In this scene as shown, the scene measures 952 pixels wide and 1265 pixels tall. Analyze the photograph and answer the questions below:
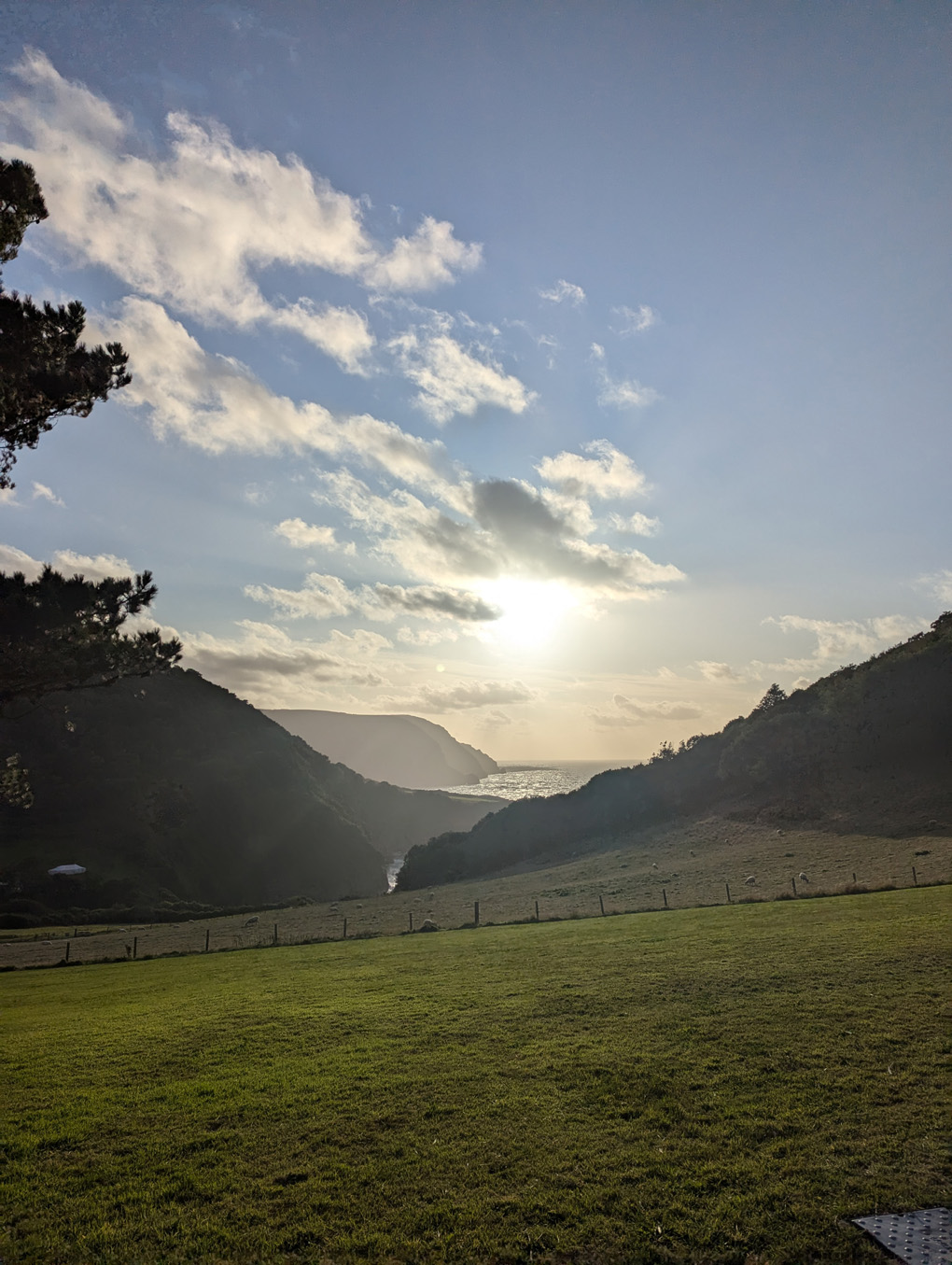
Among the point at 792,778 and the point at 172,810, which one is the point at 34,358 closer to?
the point at 792,778

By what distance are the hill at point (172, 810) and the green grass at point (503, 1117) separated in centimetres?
9210

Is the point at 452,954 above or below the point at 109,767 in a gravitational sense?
below

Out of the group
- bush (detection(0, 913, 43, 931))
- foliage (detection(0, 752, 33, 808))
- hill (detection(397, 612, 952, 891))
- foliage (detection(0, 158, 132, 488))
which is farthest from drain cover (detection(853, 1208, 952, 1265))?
bush (detection(0, 913, 43, 931))

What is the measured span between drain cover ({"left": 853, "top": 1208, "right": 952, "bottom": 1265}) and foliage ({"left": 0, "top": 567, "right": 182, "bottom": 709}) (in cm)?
2393

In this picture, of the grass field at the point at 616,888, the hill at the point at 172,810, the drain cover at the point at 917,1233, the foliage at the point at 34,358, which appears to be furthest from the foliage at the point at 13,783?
the hill at the point at 172,810

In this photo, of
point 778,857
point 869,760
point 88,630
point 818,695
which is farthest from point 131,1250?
point 818,695

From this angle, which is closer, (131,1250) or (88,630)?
(131,1250)

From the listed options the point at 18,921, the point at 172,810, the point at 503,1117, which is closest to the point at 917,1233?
the point at 503,1117

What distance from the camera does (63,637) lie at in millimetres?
20547

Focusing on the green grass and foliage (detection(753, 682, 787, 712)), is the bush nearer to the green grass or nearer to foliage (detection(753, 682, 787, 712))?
the green grass

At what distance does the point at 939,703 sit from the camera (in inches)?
2771

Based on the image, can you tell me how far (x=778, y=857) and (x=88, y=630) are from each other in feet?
190

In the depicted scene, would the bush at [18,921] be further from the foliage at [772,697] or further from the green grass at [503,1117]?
the foliage at [772,697]

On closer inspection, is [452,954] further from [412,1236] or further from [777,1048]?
[412,1236]
